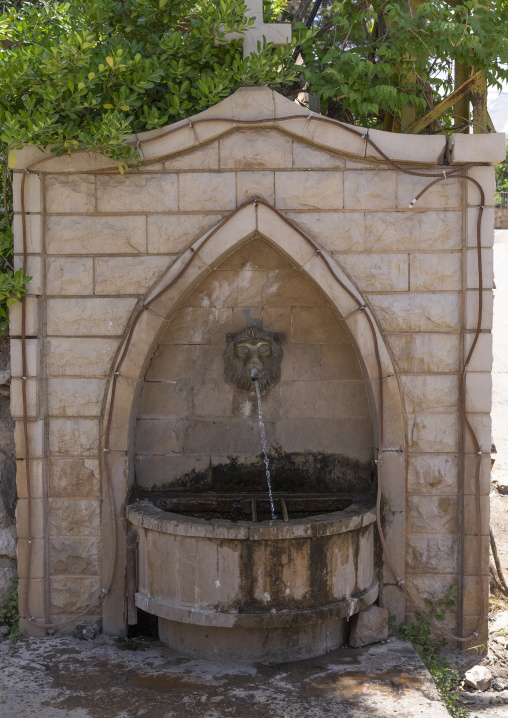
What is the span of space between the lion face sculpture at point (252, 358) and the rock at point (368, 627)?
5.35 feet

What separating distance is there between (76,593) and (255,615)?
1340 millimetres

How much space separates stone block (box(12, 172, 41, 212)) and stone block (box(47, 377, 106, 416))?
1136 mm

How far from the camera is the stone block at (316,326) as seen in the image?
526 cm

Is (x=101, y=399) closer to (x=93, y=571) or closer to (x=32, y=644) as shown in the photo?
(x=93, y=571)

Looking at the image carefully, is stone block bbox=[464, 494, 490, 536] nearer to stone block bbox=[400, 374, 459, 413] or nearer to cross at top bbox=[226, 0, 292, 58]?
stone block bbox=[400, 374, 459, 413]

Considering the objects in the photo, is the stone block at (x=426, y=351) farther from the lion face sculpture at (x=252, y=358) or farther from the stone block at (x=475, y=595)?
the stone block at (x=475, y=595)

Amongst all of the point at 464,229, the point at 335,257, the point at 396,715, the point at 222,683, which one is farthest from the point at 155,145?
the point at 396,715

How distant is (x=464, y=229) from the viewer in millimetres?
4855

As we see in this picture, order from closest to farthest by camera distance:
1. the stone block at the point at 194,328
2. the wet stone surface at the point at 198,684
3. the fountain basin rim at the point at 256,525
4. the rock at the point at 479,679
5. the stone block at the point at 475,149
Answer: the wet stone surface at the point at 198,684, the fountain basin rim at the point at 256,525, the rock at the point at 479,679, the stone block at the point at 475,149, the stone block at the point at 194,328

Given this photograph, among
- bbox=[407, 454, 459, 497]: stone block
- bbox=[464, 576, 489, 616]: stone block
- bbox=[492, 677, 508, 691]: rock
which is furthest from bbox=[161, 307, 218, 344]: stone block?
bbox=[492, 677, 508, 691]: rock

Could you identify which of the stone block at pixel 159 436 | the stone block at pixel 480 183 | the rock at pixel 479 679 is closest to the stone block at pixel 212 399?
the stone block at pixel 159 436

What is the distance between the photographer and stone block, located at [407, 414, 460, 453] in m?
4.93

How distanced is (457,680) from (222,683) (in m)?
1.52

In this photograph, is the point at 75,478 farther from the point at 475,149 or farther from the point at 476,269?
the point at 475,149
